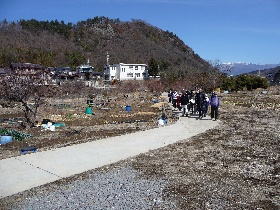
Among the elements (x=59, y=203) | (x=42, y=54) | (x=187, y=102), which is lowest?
(x=59, y=203)

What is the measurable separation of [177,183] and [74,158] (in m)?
3.34

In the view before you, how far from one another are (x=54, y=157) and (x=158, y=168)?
10.1 ft

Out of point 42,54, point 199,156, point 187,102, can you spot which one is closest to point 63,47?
point 42,54

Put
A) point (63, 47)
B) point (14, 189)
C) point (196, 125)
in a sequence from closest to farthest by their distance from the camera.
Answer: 1. point (14, 189)
2. point (196, 125)
3. point (63, 47)

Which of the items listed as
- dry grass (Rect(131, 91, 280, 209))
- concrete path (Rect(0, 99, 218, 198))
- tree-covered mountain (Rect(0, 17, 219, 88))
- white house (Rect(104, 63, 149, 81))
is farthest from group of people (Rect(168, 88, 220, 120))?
tree-covered mountain (Rect(0, 17, 219, 88))

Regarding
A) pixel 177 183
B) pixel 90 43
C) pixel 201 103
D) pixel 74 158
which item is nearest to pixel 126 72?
pixel 90 43

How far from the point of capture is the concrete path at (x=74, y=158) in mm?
7051

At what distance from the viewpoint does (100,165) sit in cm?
821

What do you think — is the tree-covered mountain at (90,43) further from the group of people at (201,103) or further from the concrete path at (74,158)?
the concrete path at (74,158)

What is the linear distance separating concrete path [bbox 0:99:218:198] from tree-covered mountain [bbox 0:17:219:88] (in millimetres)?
77197

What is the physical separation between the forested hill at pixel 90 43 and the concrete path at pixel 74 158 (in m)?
77.4

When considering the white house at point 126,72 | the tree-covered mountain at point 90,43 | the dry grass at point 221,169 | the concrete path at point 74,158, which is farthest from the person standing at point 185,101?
the tree-covered mountain at point 90,43

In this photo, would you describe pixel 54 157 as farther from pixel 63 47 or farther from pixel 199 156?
pixel 63 47

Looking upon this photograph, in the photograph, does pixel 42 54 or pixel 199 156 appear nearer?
pixel 199 156
